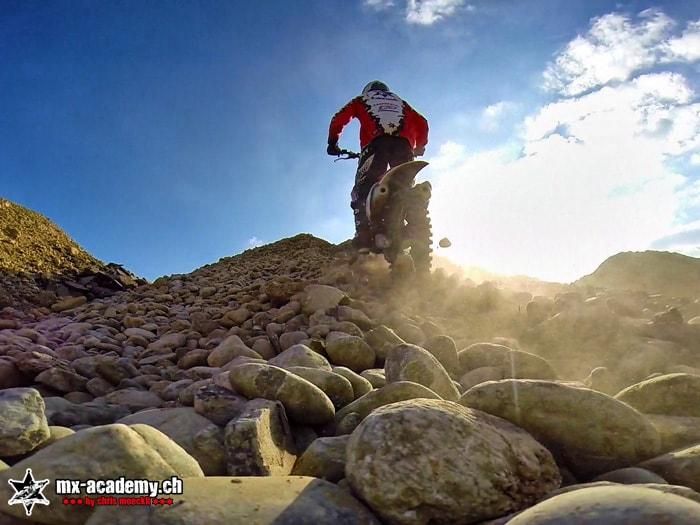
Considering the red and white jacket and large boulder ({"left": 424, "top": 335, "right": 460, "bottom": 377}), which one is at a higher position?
the red and white jacket

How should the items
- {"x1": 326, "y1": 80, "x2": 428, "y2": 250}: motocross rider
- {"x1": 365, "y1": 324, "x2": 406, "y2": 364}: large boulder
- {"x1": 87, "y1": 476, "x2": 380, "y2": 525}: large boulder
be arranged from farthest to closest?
{"x1": 326, "y1": 80, "x2": 428, "y2": 250}: motocross rider < {"x1": 365, "y1": 324, "x2": 406, "y2": 364}: large boulder < {"x1": 87, "y1": 476, "x2": 380, "y2": 525}: large boulder

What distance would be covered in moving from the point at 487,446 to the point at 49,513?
1277mm

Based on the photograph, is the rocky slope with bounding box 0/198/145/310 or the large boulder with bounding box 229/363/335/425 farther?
the rocky slope with bounding box 0/198/145/310

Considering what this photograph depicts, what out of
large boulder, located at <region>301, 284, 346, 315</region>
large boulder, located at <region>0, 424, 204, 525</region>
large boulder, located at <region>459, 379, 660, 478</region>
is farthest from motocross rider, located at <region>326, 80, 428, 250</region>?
large boulder, located at <region>0, 424, 204, 525</region>

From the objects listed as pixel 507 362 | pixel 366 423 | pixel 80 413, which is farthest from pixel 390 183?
pixel 366 423

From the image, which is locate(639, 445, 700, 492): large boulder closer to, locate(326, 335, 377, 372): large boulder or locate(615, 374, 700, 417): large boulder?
locate(615, 374, 700, 417): large boulder

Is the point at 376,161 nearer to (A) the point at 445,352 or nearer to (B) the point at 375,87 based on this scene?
(B) the point at 375,87

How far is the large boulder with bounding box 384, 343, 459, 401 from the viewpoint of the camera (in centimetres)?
270

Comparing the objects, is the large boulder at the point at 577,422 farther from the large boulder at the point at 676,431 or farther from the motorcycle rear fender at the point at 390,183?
the motorcycle rear fender at the point at 390,183

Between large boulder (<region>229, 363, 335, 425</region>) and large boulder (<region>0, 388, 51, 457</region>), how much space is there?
0.82 m

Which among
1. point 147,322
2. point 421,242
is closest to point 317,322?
point 147,322

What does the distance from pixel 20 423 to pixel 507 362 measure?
269cm

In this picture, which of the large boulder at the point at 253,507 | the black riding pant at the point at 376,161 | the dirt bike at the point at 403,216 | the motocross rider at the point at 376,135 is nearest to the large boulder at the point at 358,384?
the large boulder at the point at 253,507

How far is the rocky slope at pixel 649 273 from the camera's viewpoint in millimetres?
8469
